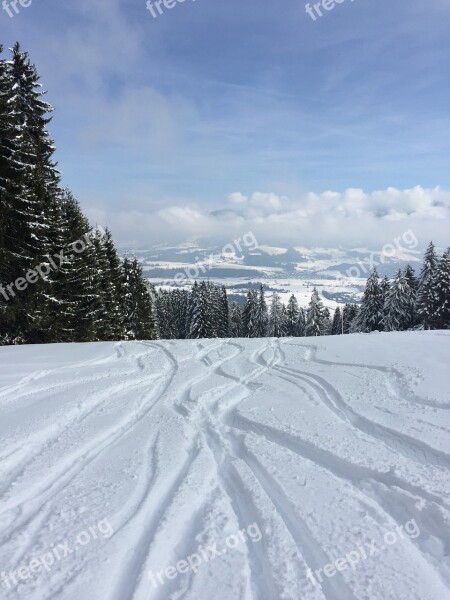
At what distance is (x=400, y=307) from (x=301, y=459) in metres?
39.3

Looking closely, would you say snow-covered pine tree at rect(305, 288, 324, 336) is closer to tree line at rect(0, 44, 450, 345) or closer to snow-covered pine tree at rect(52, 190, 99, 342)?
tree line at rect(0, 44, 450, 345)

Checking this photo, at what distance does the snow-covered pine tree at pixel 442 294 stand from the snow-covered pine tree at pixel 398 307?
4.97 meters

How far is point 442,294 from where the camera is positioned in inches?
1352

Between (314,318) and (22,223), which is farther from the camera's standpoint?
(314,318)

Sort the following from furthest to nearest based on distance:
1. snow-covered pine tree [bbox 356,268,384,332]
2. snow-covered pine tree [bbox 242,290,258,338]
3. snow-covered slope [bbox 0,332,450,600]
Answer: snow-covered pine tree [bbox 242,290,258,338] → snow-covered pine tree [bbox 356,268,384,332] → snow-covered slope [bbox 0,332,450,600]

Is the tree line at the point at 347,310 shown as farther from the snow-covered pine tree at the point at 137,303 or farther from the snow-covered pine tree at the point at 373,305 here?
the snow-covered pine tree at the point at 137,303

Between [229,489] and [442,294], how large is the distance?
36.2 m

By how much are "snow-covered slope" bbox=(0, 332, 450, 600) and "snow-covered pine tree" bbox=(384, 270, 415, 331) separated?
112ft

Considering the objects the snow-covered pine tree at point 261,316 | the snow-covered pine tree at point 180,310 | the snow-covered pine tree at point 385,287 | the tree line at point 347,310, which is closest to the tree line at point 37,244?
the tree line at point 347,310

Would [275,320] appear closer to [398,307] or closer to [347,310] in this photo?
[347,310]

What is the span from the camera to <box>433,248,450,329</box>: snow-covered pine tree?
34.1 m

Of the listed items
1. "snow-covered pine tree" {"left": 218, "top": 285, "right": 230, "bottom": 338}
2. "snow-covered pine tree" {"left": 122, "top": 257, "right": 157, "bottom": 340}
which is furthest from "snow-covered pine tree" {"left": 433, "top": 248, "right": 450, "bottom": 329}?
"snow-covered pine tree" {"left": 218, "top": 285, "right": 230, "bottom": 338}

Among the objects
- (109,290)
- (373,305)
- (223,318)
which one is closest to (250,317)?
(223,318)

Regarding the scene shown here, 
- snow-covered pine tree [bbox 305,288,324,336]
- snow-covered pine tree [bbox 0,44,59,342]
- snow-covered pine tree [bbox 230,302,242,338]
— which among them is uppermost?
snow-covered pine tree [bbox 0,44,59,342]
